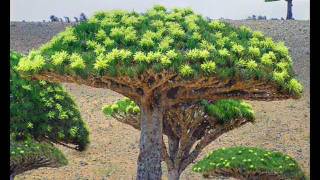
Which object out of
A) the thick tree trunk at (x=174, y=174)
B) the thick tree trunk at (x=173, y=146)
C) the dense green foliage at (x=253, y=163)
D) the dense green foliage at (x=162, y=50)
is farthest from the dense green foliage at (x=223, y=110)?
the dense green foliage at (x=162, y=50)

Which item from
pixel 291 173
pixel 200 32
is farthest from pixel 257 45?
pixel 291 173

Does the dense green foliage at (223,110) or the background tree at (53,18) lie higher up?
the background tree at (53,18)

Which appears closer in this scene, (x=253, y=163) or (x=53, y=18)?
(x=253, y=163)

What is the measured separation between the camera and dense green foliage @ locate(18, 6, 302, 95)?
8.47 metres

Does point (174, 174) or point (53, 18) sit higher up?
point (53, 18)

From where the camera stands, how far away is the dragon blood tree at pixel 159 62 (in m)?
8.50

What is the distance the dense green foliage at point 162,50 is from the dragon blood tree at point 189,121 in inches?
142

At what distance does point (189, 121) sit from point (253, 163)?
5.52ft

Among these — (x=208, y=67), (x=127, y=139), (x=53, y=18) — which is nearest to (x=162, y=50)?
(x=208, y=67)

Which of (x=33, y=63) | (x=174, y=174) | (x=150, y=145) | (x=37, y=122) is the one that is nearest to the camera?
(x=33, y=63)

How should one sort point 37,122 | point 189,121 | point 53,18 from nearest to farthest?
point 37,122
point 189,121
point 53,18

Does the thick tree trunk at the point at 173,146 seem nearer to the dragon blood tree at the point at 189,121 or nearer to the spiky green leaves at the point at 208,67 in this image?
the dragon blood tree at the point at 189,121

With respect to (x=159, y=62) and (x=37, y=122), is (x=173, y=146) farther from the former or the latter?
(x=159, y=62)

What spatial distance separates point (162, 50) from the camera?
340 inches
